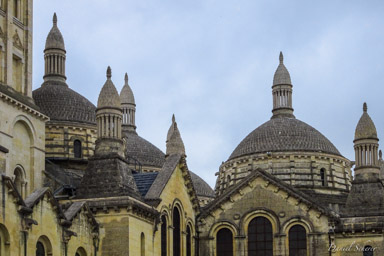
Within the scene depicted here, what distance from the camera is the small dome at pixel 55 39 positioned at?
73625 mm

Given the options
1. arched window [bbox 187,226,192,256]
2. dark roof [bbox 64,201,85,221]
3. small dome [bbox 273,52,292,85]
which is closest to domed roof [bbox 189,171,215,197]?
small dome [bbox 273,52,292,85]

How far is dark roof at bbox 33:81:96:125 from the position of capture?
70875 mm

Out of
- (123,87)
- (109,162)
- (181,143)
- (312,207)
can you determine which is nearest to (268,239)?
(312,207)

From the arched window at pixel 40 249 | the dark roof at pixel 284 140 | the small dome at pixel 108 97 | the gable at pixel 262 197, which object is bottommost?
the arched window at pixel 40 249

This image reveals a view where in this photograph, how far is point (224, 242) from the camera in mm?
65938

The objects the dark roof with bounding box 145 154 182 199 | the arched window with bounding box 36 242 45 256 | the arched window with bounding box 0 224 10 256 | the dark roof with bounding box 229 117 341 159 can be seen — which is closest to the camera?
the arched window with bounding box 0 224 10 256

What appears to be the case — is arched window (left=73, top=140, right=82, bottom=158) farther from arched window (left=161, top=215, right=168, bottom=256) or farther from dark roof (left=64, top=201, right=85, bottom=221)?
dark roof (left=64, top=201, right=85, bottom=221)

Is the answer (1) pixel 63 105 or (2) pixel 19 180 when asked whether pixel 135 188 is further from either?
(1) pixel 63 105

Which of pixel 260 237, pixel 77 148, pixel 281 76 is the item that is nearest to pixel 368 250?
pixel 260 237

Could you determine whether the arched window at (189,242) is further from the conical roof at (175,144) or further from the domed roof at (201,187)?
the domed roof at (201,187)

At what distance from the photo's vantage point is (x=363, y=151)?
66.3 m

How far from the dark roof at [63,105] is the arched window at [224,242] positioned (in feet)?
41.4

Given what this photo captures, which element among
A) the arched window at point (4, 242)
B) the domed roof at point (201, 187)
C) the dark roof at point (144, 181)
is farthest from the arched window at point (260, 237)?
the domed roof at point (201, 187)

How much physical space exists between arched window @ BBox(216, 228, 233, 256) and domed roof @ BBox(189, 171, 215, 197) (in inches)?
1040
